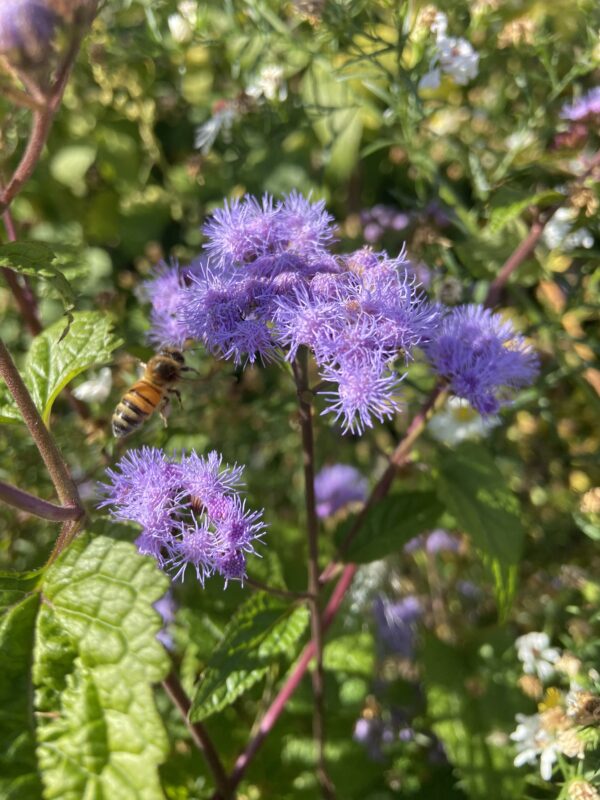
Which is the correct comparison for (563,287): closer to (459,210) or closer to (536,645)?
(459,210)

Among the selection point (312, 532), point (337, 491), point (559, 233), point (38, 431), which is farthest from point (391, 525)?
point (559, 233)

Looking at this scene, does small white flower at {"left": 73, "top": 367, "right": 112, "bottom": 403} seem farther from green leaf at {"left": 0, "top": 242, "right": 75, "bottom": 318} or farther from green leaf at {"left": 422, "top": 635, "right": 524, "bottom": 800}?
green leaf at {"left": 422, "top": 635, "right": 524, "bottom": 800}

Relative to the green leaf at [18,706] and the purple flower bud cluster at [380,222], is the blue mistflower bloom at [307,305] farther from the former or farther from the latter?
the purple flower bud cluster at [380,222]

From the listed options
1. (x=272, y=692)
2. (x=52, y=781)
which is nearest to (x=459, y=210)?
(x=272, y=692)

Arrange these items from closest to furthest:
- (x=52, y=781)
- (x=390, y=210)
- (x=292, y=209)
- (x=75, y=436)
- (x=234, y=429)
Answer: (x=52, y=781)
(x=292, y=209)
(x=75, y=436)
(x=234, y=429)
(x=390, y=210)

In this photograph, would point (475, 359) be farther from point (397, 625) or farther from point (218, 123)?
point (218, 123)
